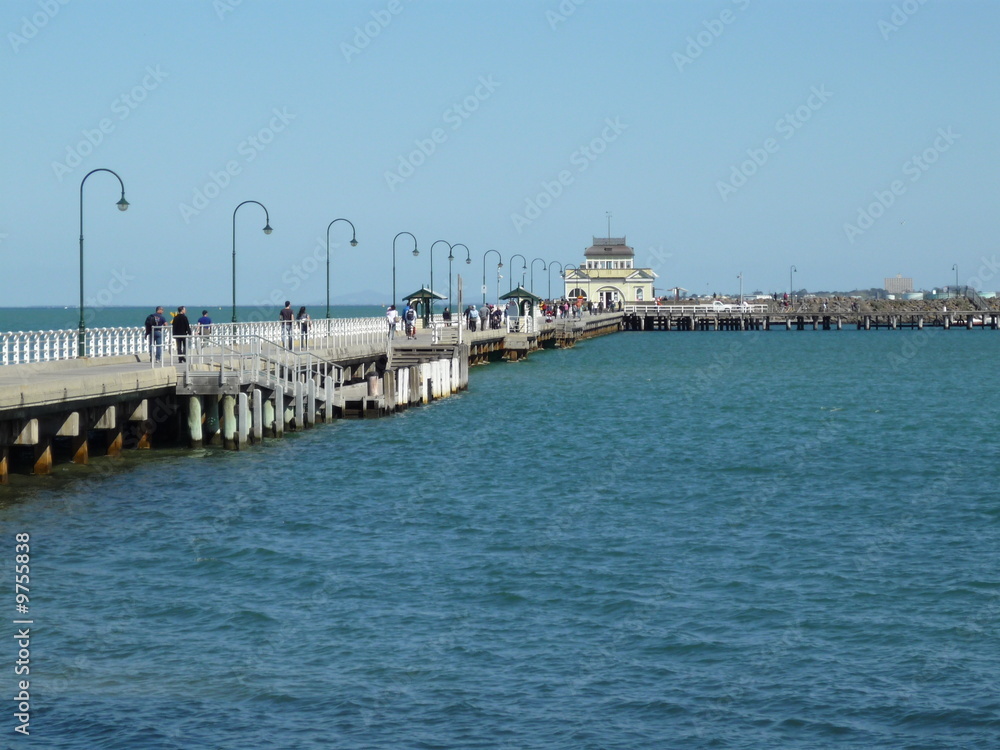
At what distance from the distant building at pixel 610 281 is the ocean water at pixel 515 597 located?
12613cm

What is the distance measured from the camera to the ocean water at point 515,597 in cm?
1222

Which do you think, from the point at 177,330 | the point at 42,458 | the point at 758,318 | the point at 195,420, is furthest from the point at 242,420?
the point at 758,318

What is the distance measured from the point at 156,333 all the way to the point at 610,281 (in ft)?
423

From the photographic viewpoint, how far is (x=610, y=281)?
160 m

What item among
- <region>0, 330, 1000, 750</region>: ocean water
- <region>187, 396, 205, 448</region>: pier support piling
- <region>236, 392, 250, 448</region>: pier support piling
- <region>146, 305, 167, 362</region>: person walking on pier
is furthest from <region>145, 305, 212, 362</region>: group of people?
<region>0, 330, 1000, 750</region>: ocean water

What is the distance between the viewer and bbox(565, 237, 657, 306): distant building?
159 meters

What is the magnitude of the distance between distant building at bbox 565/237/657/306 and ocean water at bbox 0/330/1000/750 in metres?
126

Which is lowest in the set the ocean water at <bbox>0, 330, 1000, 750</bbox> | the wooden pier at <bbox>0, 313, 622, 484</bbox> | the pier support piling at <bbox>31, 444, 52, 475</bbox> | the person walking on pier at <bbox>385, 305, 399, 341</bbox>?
the ocean water at <bbox>0, 330, 1000, 750</bbox>

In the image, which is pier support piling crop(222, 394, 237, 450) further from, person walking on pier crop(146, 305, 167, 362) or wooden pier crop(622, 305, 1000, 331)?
wooden pier crop(622, 305, 1000, 331)

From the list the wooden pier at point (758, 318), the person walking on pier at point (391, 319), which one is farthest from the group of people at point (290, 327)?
the wooden pier at point (758, 318)

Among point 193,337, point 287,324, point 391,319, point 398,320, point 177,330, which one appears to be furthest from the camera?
point 398,320

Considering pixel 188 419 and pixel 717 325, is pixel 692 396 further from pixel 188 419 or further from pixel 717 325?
pixel 717 325

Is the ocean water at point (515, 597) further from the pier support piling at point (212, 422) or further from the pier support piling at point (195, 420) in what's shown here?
the pier support piling at point (212, 422)

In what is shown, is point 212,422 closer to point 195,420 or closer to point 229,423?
point 195,420
